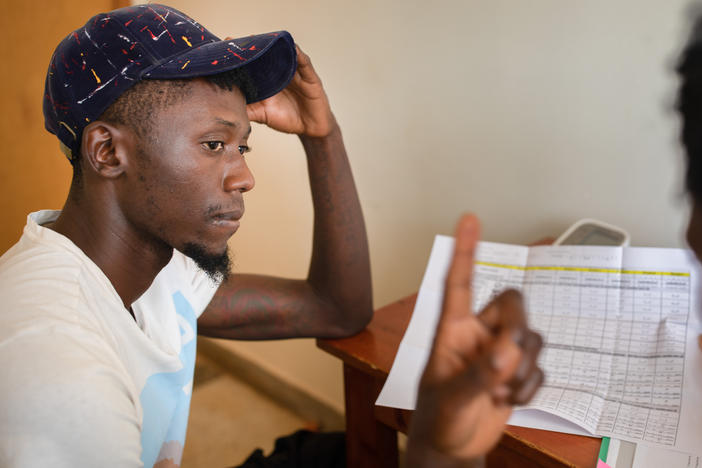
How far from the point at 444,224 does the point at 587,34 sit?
1.77ft

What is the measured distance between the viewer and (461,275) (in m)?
0.39

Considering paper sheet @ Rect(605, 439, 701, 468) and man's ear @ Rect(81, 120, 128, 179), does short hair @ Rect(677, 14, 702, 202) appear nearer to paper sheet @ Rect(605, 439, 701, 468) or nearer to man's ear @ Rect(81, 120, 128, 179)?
paper sheet @ Rect(605, 439, 701, 468)

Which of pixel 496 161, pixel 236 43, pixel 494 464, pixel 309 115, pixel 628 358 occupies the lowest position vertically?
pixel 494 464

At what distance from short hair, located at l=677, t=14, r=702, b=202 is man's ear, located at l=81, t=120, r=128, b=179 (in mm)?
618

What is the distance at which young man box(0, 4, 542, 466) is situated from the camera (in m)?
0.39

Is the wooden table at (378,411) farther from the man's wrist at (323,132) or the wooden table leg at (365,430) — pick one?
the man's wrist at (323,132)

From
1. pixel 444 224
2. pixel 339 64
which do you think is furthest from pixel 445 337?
pixel 339 64

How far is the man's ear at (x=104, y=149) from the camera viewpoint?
0.72 metres

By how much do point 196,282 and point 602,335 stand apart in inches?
26.3

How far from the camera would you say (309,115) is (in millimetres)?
1052

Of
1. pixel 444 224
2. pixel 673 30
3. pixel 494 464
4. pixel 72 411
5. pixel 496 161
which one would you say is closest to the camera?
pixel 72 411

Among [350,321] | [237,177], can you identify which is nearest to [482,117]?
[350,321]

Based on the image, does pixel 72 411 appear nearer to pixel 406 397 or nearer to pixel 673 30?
pixel 406 397

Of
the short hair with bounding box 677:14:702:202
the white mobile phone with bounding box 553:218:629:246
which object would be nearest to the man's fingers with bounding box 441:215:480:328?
the short hair with bounding box 677:14:702:202
